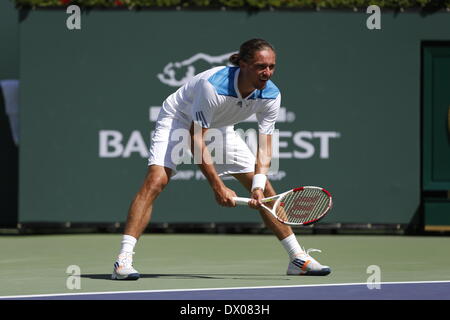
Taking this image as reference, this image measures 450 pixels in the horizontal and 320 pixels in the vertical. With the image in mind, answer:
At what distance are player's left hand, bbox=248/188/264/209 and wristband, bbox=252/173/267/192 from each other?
30 millimetres

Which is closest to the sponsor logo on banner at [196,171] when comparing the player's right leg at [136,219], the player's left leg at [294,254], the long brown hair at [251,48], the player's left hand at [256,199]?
the player's left leg at [294,254]

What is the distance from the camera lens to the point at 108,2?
11.5 meters

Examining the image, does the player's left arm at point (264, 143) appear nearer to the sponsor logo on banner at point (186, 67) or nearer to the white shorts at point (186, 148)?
the white shorts at point (186, 148)

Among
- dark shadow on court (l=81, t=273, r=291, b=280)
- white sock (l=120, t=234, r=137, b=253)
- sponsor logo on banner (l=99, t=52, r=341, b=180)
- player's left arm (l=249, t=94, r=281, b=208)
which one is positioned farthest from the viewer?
sponsor logo on banner (l=99, t=52, r=341, b=180)

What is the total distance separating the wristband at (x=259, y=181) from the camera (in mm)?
7391

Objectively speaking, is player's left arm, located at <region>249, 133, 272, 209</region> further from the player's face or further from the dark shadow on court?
the dark shadow on court

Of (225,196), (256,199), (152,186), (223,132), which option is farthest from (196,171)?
(225,196)

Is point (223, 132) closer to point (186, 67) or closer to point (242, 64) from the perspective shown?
point (242, 64)

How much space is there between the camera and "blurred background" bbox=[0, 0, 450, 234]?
37.6 ft

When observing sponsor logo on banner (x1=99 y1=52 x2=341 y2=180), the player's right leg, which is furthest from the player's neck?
sponsor logo on banner (x1=99 y1=52 x2=341 y2=180)

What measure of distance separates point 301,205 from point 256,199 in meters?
0.32
